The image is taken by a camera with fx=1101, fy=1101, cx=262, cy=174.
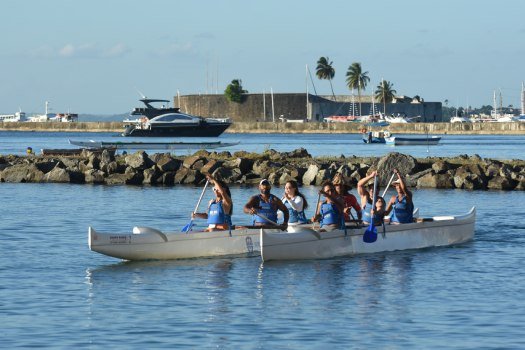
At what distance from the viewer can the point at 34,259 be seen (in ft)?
87.4

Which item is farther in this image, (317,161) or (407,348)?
(317,161)

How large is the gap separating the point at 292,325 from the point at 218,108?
16906cm

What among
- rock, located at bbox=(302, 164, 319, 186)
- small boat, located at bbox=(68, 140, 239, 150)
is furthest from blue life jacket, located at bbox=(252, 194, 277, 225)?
small boat, located at bbox=(68, 140, 239, 150)

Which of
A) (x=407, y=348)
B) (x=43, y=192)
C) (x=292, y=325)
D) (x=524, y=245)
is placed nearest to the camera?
(x=407, y=348)

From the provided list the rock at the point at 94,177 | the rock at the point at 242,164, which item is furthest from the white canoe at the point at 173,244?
the rock at the point at 94,177

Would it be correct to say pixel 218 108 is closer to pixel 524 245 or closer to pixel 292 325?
pixel 524 245

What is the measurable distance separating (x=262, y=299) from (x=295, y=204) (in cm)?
572

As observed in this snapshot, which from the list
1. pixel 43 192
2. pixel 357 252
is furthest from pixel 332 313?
pixel 43 192

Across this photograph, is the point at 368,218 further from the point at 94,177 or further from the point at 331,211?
the point at 94,177

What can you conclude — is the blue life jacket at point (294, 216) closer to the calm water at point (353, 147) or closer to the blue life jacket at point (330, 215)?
the blue life jacket at point (330, 215)

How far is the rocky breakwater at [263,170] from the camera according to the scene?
172 ft

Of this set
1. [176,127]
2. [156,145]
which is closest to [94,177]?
[156,145]

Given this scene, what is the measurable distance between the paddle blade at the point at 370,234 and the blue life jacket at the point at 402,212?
1257 mm

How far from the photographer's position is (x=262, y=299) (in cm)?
2067
